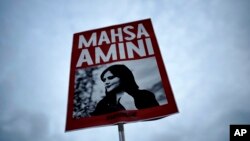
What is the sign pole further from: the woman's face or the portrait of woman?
the woman's face

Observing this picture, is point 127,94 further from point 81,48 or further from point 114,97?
point 81,48

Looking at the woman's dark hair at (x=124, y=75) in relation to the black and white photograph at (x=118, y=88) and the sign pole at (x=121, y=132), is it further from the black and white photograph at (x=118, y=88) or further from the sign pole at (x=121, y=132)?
the sign pole at (x=121, y=132)

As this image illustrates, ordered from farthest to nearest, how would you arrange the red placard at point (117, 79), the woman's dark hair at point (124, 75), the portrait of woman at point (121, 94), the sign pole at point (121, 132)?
1. the woman's dark hair at point (124, 75)
2. the portrait of woman at point (121, 94)
3. the red placard at point (117, 79)
4. the sign pole at point (121, 132)

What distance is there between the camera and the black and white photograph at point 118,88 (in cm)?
502

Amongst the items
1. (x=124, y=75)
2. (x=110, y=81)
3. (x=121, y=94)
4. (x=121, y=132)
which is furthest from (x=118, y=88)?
(x=121, y=132)

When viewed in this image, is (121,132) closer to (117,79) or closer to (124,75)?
(117,79)

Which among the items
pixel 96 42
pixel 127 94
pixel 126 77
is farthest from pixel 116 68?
pixel 96 42

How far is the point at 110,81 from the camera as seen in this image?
18.5 feet

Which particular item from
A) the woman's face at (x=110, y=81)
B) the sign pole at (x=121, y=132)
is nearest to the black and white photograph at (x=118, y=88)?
the woman's face at (x=110, y=81)

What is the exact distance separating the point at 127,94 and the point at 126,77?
20.4 inches

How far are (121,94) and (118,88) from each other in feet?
0.65

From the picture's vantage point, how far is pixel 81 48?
255 inches

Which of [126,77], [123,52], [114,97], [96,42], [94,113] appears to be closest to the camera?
[94,113]

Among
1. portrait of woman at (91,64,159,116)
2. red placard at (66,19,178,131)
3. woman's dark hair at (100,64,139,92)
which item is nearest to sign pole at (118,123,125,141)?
red placard at (66,19,178,131)
